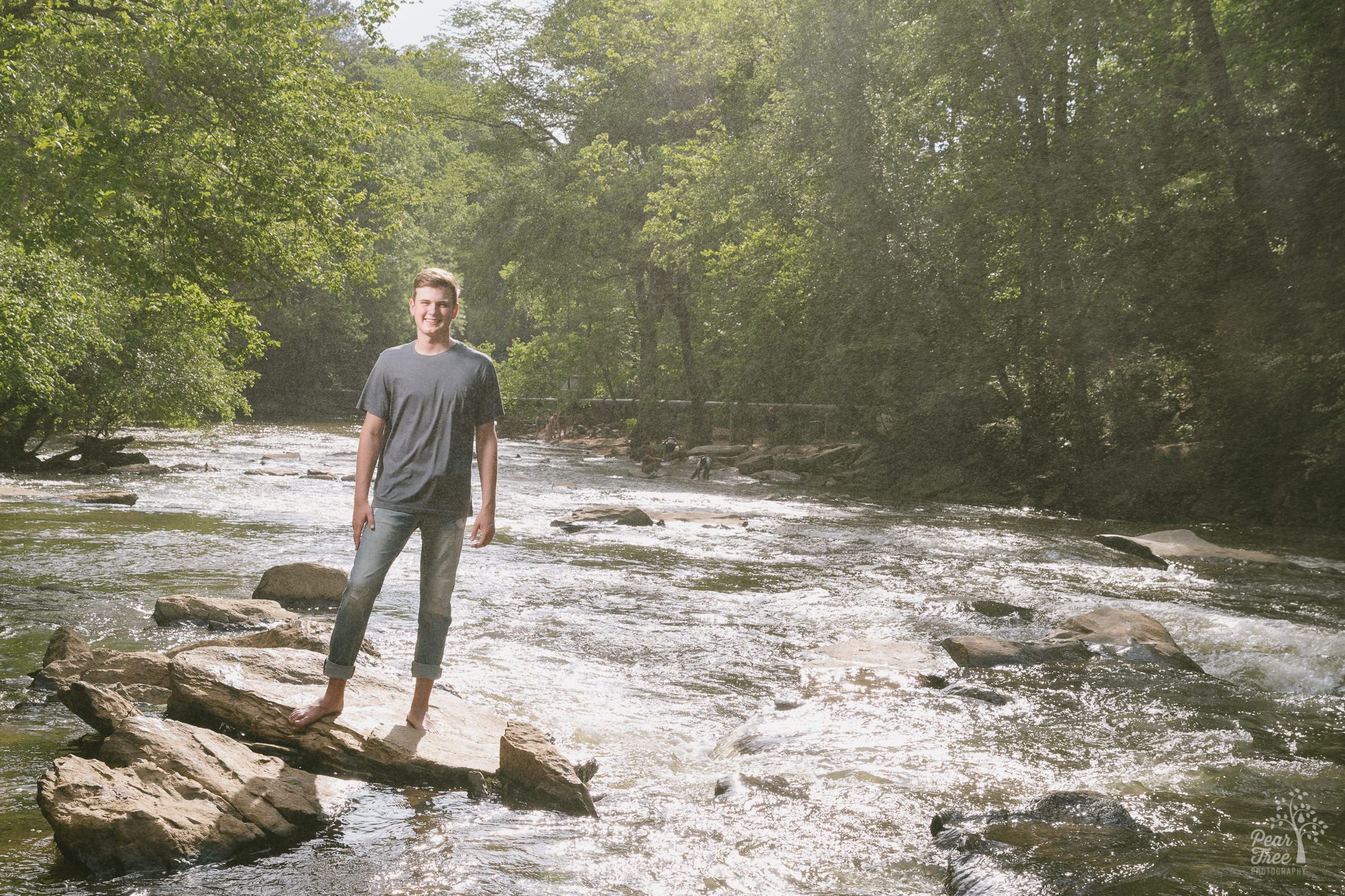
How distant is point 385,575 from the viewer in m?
4.70

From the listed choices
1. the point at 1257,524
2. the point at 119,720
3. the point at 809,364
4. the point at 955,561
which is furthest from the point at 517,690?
the point at 809,364

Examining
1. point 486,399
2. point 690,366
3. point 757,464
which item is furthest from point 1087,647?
point 690,366

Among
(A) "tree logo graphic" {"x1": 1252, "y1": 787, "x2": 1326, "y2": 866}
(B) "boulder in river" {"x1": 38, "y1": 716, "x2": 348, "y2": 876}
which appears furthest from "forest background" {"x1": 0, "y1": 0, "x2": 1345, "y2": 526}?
(A) "tree logo graphic" {"x1": 1252, "y1": 787, "x2": 1326, "y2": 866}

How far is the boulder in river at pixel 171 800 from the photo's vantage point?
3.49 meters

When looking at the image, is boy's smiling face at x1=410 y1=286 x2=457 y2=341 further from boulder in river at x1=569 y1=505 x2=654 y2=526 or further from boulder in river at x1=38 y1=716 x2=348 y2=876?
boulder in river at x1=569 y1=505 x2=654 y2=526

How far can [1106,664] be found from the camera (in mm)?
7578

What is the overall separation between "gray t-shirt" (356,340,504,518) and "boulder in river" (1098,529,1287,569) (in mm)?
10409

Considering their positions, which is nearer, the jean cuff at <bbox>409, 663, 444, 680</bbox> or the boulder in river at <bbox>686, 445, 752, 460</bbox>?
the jean cuff at <bbox>409, 663, 444, 680</bbox>

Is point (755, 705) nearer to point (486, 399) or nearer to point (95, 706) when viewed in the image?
point (486, 399)

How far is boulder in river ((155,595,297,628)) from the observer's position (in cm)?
725

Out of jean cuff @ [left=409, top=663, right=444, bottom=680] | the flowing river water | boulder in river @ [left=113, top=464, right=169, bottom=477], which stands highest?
jean cuff @ [left=409, top=663, right=444, bottom=680]

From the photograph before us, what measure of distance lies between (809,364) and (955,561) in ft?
51.1

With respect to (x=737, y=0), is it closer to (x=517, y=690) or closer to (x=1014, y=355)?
(x=1014, y=355)

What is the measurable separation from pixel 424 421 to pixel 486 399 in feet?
0.89
